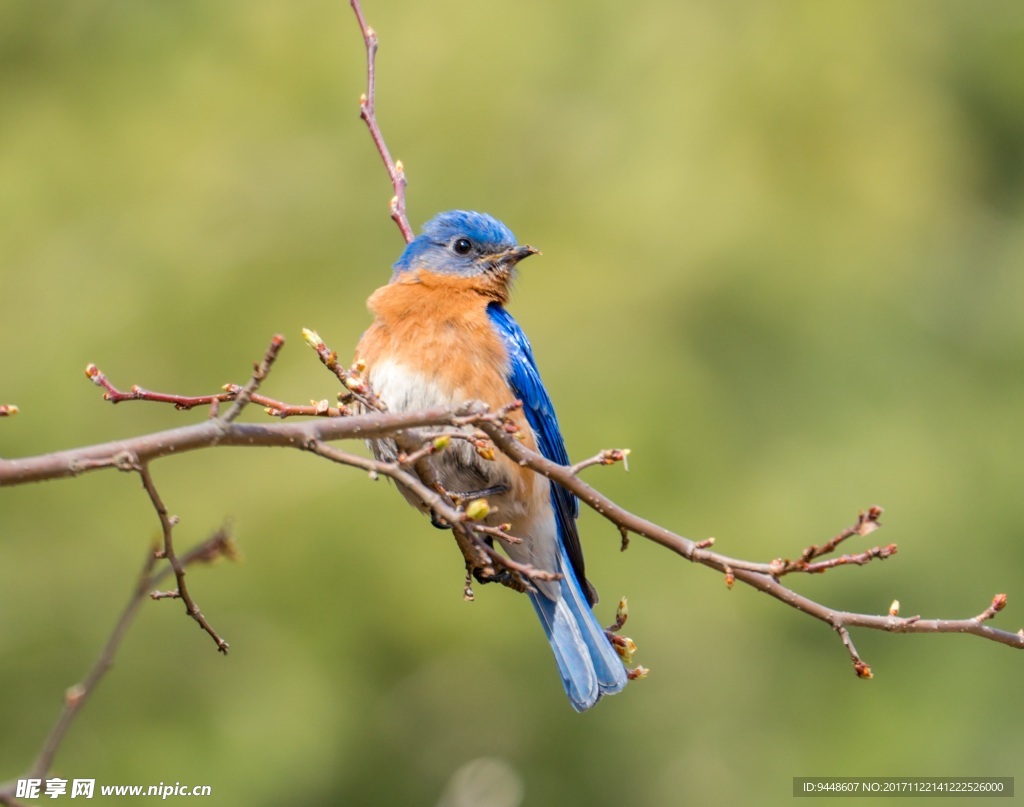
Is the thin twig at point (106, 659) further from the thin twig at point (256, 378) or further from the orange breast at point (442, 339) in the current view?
the orange breast at point (442, 339)

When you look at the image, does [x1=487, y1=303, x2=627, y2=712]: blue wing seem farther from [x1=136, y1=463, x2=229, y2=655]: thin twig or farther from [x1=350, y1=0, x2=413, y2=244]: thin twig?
[x1=136, y1=463, x2=229, y2=655]: thin twig

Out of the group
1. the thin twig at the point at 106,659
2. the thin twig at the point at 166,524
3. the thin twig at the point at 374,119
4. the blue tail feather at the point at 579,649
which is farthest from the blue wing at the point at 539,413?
the thin twig at the point at 106,659

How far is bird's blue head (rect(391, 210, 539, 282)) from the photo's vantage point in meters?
5.55

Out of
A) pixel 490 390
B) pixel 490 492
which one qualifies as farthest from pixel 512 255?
pixel 490 492

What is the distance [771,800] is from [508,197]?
21.2 feet

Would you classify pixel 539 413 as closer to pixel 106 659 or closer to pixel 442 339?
pixel 442 339

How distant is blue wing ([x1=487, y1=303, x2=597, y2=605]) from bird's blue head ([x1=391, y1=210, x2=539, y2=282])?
0.26 meters

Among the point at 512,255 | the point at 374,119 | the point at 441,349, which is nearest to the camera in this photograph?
the point at 374,119

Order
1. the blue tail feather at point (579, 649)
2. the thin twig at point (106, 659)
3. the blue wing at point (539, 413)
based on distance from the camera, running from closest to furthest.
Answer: the thin twig at point (106, 659)
the blue tail feather at point (579, 649)
the blue wing at point (539, 413)

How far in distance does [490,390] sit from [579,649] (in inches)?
40.2

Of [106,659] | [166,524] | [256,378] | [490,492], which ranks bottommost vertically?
[106,659]

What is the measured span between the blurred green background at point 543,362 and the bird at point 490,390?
9.39 ft

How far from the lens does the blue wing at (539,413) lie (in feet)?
17.0

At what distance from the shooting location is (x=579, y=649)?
191 inches
